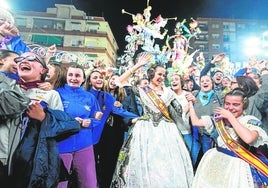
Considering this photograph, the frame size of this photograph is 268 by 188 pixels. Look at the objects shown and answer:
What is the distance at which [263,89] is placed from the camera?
4480mm

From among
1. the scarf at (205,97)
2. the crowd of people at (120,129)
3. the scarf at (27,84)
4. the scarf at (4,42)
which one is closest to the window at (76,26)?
the crowd of people at (120,129)

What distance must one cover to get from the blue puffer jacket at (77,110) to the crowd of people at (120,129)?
0.04 ft

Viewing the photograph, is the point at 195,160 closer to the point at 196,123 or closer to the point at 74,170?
the point at 196,123

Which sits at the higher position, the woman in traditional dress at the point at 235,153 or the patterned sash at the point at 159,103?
the patterned sash at the point at 159,103

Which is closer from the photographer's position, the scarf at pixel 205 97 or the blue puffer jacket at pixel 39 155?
the blue puffer jacket at pixel 39 155

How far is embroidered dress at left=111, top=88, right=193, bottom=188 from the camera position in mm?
4152

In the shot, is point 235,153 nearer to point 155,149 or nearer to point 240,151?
point 240,151

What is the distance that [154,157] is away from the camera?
430 centimetres

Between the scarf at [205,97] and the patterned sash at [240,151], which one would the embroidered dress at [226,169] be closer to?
the patterned sash at [240,151]

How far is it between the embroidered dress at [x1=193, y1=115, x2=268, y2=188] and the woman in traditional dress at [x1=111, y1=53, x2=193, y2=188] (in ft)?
2.84

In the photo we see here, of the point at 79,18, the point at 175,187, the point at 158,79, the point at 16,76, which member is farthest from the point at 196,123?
the point at 79,18

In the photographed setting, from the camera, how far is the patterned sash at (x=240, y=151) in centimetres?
304

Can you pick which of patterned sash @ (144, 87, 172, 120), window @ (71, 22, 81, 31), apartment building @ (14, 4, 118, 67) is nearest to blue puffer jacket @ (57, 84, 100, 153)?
patterned sash @ (144, 87, 172, 120)

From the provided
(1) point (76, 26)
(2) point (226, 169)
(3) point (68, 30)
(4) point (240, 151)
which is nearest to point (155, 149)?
(2) point (226, 169)
